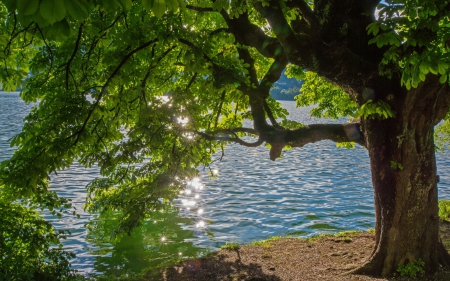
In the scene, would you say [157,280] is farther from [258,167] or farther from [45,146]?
[258,167]

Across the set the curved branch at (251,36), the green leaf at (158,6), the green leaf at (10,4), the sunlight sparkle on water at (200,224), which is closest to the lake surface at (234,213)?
the sunlight sparkle on water at (200,224)

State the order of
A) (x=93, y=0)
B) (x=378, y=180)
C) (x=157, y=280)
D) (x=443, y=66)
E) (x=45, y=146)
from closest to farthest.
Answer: (x=93, y=0) < (x=443, y=66) < (x=45, y=146) < (x=378, y=180) < (x=157, y=280)

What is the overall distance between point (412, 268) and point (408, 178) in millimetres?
1929

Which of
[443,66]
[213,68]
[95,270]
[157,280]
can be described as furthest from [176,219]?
[443,66]

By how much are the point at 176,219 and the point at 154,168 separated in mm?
9382

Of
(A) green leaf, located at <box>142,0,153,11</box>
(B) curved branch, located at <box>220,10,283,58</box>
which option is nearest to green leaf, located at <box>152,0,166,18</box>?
(A) green leaf, located at <box>142,0,153,11</box>

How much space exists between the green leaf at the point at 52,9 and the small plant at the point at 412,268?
840 centimetres

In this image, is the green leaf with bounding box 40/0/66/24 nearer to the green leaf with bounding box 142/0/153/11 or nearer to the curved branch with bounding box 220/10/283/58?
the green leaf with bounding box 142/0/153/11

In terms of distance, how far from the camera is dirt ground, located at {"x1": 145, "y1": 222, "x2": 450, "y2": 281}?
9.41 meters

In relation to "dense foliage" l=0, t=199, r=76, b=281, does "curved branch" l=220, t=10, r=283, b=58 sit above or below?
above

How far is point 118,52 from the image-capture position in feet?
28.3

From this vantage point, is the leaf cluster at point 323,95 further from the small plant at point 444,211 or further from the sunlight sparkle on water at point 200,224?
the sunlight sparkle on water at point 200,224

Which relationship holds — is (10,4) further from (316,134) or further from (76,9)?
(316,134)

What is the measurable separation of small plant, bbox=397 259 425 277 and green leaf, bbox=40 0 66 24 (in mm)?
8401
